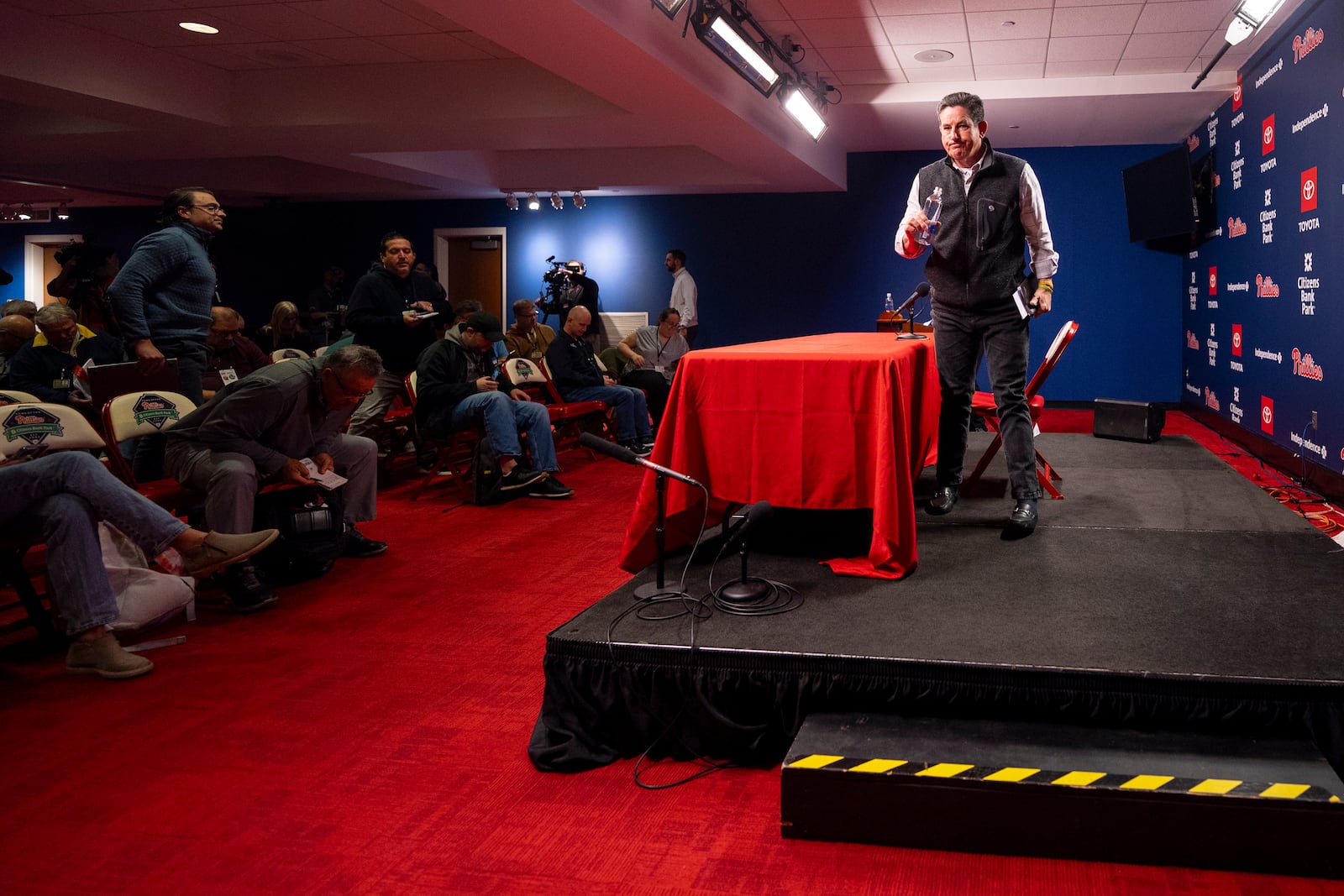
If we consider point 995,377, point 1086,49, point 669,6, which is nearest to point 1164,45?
point 1086,49

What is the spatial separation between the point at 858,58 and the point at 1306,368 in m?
3.71

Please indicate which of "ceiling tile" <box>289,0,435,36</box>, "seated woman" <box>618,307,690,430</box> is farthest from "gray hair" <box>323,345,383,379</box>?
"seated woman" <box>618,307,690,430</box>

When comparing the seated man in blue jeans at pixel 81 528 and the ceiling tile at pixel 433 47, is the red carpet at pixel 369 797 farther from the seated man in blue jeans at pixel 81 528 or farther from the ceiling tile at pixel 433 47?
the ceiling tile at pixel 433 47

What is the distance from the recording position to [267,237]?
12.3 m

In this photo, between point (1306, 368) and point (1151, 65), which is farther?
point (1151, 65)

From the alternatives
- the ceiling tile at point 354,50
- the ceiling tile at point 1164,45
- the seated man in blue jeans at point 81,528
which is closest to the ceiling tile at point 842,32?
the ceiling tile at point 1164,45

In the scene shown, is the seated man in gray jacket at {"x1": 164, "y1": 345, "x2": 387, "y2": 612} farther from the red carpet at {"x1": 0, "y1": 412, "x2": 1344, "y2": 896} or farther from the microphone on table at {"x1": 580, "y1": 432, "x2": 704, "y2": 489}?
the microphone on table at {"x1": 580, "y1": 432, "x2": 704, "y2": 489}

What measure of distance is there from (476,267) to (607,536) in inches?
350

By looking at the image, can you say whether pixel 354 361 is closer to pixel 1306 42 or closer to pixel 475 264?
pixel 1306 42

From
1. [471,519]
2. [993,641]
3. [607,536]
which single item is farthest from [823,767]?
[471,519]

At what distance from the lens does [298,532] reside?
12.3 feet

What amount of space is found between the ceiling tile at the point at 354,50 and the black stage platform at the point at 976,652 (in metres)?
5.13

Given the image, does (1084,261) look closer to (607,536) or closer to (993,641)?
(607,536)

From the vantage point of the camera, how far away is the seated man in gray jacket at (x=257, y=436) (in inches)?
135
